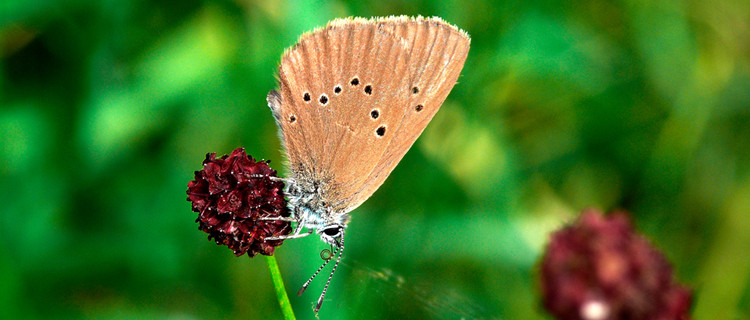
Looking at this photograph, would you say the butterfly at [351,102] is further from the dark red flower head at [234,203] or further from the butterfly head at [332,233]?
the dark red flower head at [234,203]

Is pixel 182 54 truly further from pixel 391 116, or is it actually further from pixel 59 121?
pixel 391 116

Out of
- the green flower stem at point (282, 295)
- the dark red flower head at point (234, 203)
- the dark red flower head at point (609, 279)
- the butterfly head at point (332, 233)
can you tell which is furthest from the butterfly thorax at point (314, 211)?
the dark red flower head at point (609, 279)

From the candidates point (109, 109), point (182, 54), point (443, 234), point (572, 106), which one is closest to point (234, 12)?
point (182, 54)

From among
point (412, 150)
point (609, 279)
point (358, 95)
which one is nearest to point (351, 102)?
point (358, 95)

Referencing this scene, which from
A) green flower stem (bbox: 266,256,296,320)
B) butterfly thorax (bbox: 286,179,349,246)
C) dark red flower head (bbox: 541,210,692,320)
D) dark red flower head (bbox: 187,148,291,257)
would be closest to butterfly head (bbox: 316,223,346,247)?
butterfly thorax (bbox: 286,179,349,246)

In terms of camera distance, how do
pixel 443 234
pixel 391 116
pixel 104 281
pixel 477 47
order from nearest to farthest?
pixel 391 116 → pixel 104 281 → pixel 443 234 → pixel 477 47

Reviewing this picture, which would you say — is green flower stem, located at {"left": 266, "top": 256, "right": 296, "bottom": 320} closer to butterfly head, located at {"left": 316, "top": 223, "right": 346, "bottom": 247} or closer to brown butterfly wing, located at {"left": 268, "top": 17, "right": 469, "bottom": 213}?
butterfly head, located at {"left": 316, "top": 223, "right": 346, "bottom": 247}
